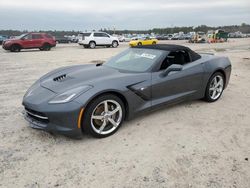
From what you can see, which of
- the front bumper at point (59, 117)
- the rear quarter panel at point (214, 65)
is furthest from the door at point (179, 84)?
the front bumper at point (59, 117)

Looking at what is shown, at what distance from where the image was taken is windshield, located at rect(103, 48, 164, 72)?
13.8 feet

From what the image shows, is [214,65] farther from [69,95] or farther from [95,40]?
[95,40]

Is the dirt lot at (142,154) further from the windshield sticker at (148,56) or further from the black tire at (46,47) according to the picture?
the black tire at (46,47)

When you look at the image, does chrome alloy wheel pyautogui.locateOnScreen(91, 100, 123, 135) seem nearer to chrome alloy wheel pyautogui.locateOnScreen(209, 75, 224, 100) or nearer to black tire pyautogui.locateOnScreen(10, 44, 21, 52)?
chrome alloy wheel pyautogui.locateOnScreen(209, 75, 224, 100)

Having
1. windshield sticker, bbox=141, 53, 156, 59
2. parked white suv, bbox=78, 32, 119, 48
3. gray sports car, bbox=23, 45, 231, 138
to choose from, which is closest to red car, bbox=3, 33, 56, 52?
parked white suv, bbox=78, 32, 119, 48

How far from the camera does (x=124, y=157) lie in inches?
120

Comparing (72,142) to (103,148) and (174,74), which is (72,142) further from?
(174,74)

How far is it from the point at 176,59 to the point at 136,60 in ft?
2.56

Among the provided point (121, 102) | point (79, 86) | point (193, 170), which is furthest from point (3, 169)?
point (193, 170)

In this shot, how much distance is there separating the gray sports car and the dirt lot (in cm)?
27

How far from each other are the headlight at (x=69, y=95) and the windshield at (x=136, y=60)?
1.09 meters

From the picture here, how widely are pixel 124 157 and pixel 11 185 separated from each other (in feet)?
4.23

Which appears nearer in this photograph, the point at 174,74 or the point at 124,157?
the point at 124,157

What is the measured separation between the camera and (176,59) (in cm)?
460
